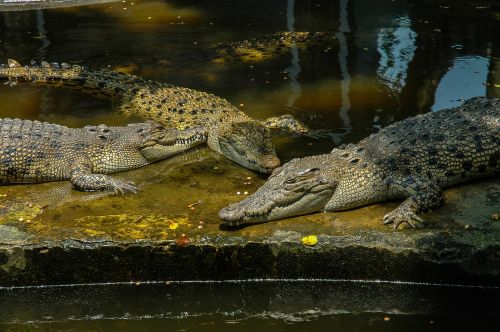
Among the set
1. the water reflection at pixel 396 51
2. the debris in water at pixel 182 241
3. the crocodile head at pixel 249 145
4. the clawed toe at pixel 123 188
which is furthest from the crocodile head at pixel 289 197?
the water reflection at pixel 396 51

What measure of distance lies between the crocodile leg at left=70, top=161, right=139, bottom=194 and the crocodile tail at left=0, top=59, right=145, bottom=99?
→ 8.62 feet

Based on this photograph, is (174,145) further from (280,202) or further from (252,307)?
(252,307)

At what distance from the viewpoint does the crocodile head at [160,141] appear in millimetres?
6523

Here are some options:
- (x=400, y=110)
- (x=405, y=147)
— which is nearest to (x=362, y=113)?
(x=400, y=110)

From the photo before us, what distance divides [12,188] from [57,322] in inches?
72.0

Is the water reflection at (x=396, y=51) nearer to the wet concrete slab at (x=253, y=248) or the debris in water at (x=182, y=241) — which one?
the wet concrete slab at (x=253, y=248)

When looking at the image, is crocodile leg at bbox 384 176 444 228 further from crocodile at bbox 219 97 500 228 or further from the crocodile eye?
the crocodile eye

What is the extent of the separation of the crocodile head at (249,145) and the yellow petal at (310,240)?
54.7 inches

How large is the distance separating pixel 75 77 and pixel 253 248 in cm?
501

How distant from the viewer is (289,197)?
5059 millimetres

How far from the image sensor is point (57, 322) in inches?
179

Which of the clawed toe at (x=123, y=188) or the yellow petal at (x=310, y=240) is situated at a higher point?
the clawed toe at (x=123, y=188)

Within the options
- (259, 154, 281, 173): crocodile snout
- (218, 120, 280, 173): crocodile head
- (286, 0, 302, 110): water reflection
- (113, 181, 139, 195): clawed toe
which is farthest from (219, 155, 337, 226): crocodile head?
(286, 0, 302, 110): water reflection

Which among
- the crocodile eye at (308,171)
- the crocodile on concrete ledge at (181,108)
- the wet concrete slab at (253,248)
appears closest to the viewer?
the wet concrete slab at (253,248)
